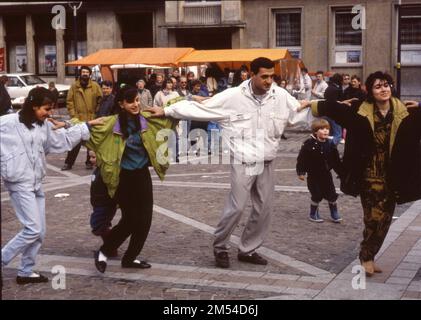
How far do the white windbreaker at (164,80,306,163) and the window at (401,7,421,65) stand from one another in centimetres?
2258

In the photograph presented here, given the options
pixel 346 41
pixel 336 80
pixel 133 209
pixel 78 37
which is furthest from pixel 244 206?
pixel 78 37

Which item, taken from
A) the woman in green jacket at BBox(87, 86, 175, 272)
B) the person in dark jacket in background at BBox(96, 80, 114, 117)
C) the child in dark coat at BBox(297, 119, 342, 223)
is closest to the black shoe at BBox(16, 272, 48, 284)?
the woman in green jacket at BBox(87, 86, 175, 272)

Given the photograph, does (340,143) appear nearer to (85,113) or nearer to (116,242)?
(85,113)

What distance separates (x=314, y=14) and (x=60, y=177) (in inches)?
728

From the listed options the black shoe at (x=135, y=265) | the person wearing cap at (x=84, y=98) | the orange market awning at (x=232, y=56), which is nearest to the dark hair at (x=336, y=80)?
the orange market awning at (x=232, y=56)

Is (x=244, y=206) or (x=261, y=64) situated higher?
(x=261, y=64)

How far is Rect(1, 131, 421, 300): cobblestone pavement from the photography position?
6438 millimetres

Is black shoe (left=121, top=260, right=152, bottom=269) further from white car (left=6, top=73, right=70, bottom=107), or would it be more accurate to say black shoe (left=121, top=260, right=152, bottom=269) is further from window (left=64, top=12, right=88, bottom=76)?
window (left=64, top=12, right=88, bottom=76)

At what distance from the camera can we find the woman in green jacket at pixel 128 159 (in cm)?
704

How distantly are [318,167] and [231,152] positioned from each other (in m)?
2.56

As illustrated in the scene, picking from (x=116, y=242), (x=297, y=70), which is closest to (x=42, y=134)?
(x=116, y=242)

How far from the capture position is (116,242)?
7184 mm

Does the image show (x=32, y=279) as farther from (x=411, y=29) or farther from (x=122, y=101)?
(x=411, y=29)

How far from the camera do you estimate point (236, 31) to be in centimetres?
3139
